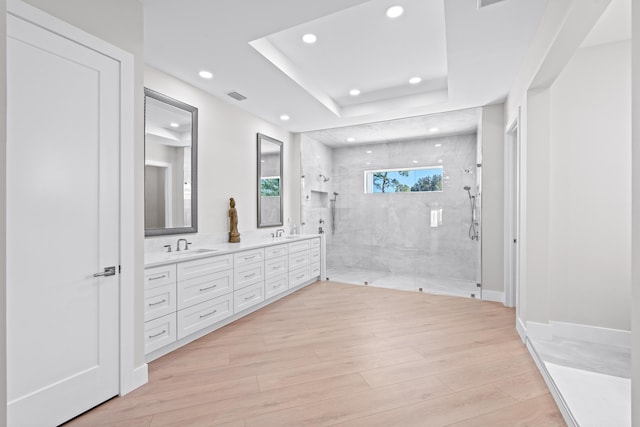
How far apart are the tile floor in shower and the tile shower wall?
8cm

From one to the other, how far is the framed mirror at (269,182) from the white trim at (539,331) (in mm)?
3427

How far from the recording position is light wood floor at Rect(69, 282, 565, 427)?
1.76 m

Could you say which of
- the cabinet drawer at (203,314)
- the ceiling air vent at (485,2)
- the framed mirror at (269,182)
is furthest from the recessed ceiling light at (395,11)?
the cabinet drawer at (203,314)

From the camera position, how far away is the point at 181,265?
8.51 ft

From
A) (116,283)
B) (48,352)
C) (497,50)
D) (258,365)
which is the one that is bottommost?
(258,365)

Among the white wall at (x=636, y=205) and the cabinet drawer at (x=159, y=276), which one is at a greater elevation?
the white wall at (x=636, y=205)

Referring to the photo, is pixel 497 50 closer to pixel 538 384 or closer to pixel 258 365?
pixel 538 384

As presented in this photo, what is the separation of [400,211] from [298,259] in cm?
192

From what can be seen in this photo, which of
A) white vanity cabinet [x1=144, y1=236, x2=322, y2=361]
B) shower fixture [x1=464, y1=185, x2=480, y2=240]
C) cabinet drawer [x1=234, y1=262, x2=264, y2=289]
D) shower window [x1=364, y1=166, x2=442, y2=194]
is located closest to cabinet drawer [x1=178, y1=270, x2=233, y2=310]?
white vanity cabinet [x1=144, y1=236, x2=322, y2=361]

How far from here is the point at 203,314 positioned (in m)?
2.83

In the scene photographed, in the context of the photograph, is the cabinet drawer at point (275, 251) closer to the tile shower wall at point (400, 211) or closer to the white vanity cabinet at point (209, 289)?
the white vanity cabinet at point (209, 289)

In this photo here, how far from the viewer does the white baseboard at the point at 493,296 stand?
3.95 m

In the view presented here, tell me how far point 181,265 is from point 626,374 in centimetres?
345

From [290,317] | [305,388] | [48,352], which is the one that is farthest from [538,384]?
A: [48,352]
